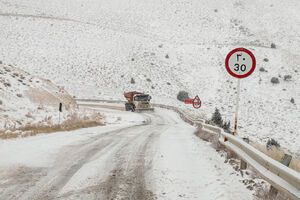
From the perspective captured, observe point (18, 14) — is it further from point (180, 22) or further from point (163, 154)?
point (163, 154)

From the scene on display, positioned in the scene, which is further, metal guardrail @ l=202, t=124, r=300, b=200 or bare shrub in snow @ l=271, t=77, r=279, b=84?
bare shrub in snow @ l=271, t=77, r=279, b=84

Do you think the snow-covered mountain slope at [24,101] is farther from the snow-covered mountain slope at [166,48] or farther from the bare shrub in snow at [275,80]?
the bare shrub in snow at [275,80]

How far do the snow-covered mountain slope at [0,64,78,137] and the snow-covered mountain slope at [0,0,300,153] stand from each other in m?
19.5

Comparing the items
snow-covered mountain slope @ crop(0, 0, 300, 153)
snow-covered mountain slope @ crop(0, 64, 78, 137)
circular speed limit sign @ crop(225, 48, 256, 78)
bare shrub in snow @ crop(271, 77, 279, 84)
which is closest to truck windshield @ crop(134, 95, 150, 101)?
snow-covered mountain slope @ crop(0, 0, 300, 153)

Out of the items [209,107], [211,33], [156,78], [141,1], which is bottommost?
[209,107]

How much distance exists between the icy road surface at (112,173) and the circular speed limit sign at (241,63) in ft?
7.36

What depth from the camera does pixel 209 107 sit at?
3906 centimetres

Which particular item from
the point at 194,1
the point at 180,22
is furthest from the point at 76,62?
the point at 194,1

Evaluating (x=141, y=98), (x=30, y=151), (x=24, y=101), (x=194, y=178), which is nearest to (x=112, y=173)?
(x=194, y=178)

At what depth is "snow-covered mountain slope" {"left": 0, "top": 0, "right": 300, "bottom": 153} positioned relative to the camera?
4150 cm

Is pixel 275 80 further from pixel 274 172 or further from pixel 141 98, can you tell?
pixel 274 172

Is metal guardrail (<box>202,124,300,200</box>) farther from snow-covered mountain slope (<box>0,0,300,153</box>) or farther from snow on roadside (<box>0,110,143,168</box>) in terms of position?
snow-covered mountain slope (<box>0,0,300,153</box>)

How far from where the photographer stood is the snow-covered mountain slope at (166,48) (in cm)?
4150

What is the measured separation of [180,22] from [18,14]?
3874 cm
